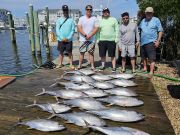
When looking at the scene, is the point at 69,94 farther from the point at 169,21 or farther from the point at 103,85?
the point at 169,21

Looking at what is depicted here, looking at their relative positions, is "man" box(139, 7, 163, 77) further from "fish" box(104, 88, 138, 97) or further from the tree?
"fish" box(104, 88, 138, 97)

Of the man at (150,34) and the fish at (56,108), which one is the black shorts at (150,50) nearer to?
the man at (150,34)

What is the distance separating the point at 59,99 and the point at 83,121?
1465 mm

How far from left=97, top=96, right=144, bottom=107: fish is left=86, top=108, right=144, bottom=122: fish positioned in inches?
24.5

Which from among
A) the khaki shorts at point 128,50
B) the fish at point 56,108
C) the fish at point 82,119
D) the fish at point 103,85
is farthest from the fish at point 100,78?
the fish at point 82,119

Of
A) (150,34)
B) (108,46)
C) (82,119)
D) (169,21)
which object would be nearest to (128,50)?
(108,46)

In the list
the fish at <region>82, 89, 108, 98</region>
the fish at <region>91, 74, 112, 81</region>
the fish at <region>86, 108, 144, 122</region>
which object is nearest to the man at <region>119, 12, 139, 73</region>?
the fish at <region>91, 74, 112, 81</region>

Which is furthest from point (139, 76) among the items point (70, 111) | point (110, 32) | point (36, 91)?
point (70, 111)

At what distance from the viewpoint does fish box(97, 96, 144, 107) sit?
19.2 ft

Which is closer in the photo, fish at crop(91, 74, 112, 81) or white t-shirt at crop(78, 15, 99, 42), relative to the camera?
fish at crop(91, 74, 112, 81)

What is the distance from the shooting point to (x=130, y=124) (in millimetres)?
5008

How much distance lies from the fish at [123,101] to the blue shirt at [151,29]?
3.22 m

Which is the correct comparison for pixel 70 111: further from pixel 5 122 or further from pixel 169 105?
pixel 169 105

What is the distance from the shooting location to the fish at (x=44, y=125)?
466 cm
